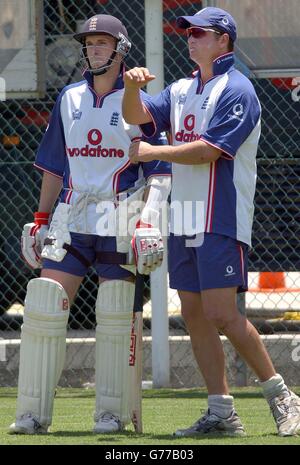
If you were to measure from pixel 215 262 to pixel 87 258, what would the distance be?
0.69m

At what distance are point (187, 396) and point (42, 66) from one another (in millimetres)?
2307

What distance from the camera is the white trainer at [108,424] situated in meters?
6.04

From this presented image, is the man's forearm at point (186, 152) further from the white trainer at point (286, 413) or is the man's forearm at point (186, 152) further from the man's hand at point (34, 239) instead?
the white trainer at point (286, 413)

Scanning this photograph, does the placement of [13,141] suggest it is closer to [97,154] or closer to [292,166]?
[292,166]

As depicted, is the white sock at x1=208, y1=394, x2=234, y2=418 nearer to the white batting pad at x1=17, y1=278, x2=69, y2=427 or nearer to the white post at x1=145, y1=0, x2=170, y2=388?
the white batting pad at x1=17, y1=278, x2=69, y2=427

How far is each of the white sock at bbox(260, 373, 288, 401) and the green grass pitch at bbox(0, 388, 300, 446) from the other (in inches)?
7.5

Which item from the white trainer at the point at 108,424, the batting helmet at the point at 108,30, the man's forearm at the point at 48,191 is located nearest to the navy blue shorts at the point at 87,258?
the man's forearm at the point at 48,191

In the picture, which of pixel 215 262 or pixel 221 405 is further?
pixel 221 405

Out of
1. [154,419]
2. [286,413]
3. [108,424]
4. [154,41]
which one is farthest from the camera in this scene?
[154,41]

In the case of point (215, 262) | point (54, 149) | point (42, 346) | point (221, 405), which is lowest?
point (221, 405)

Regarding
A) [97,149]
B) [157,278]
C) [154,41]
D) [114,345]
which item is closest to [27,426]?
[114,345]

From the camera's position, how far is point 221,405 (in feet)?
19.6

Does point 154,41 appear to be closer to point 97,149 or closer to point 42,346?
point 97,149

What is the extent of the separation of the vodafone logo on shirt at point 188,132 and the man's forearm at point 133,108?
17 cm
